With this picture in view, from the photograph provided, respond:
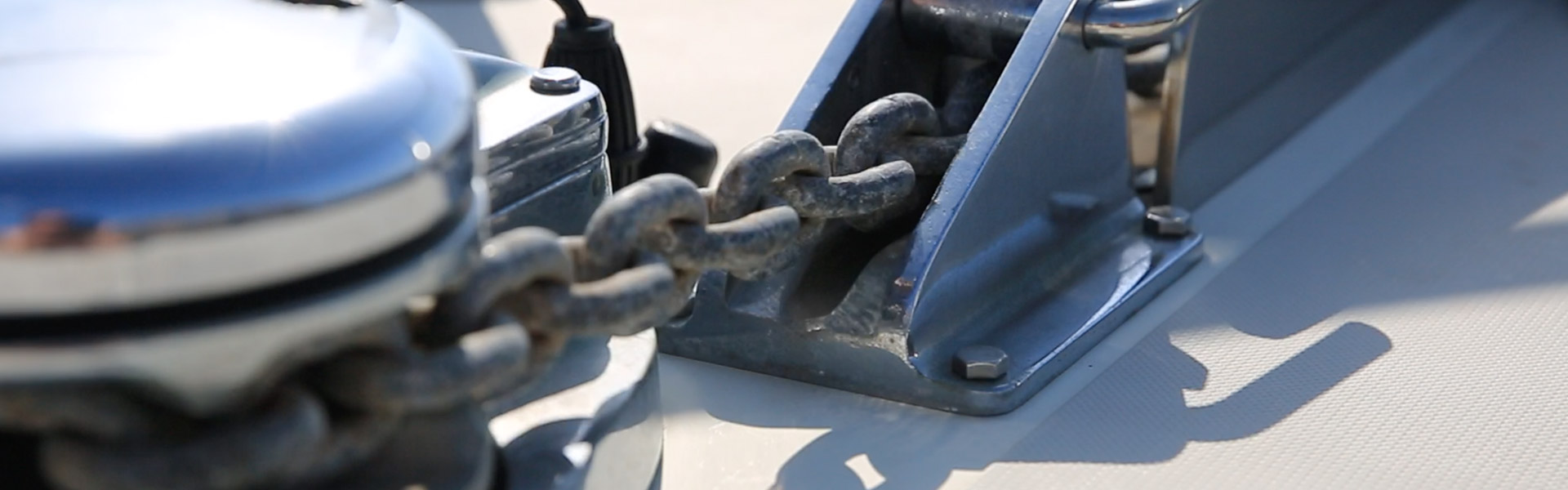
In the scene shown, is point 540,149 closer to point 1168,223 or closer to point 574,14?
point 574,14

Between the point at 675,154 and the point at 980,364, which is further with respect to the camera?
the point at 675,154

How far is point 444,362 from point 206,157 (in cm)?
11

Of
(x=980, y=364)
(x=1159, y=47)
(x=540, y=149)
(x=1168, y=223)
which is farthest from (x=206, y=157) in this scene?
(x=1159, y=47)

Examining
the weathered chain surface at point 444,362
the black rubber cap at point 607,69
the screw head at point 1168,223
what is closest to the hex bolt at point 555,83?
the weathered chain surface at point 444,362

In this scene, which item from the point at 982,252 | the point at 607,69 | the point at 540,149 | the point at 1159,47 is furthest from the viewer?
the point at 1159,47

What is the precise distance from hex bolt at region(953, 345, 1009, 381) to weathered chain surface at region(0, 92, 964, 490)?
0.93 feet

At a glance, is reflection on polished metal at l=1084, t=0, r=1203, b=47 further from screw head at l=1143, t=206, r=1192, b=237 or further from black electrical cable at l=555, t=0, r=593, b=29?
black electrical cable at l=555, t=0, r=593, b=29

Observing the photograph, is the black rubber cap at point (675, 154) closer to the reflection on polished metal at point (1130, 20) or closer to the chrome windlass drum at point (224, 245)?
the reflection on polished metal at point (1130, 20)

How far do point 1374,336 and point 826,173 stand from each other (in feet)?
1.53

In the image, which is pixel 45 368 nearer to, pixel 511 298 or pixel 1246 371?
pixel 511 298

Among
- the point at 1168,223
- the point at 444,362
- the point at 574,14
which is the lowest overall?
the point at 1168,223

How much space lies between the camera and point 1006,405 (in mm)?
1090

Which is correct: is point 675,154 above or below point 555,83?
below

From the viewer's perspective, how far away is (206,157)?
53 cm
